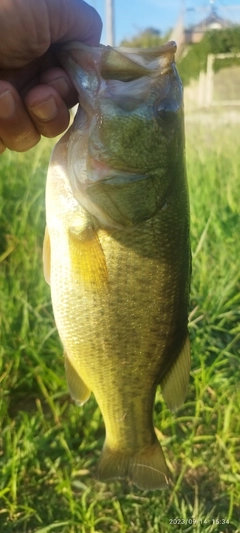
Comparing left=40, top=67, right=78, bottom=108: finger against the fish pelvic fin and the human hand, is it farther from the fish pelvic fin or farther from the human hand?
the fish pelvic fin

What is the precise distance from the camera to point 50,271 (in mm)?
1441

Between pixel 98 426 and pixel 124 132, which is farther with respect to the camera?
pixel 98 426

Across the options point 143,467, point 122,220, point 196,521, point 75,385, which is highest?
point 122,220

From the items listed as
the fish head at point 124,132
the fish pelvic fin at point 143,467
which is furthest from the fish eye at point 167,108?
the fish pelvic fin at point 143,467

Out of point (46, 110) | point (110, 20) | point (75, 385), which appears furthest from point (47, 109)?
point (110, 20)

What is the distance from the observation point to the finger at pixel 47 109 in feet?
4.36

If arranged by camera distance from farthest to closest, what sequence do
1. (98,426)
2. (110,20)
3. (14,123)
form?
(110,20)
(98,426)
(14,123)

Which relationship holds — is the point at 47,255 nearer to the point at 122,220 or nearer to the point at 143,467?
the point at 122,220

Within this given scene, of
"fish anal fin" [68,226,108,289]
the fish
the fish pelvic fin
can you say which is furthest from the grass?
"fish anal fin" [68,226,108,289]

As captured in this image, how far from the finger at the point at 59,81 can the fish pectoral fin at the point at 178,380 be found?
2.46 feet

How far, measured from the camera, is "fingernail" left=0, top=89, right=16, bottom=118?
1.31 m

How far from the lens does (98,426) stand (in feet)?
7.54

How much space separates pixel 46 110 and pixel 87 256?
40cm

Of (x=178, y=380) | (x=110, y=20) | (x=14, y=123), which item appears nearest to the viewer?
(x=14, y=123)
